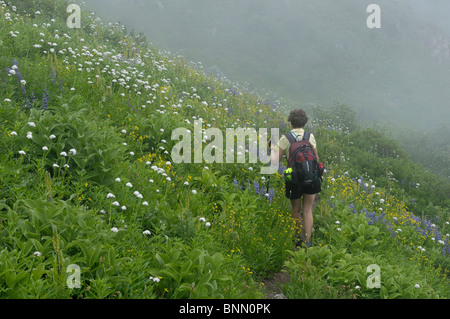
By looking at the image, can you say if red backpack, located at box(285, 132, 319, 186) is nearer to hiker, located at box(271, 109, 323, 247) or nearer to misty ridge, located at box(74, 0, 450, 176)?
hiker, located at box(271, 109, 323, 247)

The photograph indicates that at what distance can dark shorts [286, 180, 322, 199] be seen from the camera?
5.90 metres

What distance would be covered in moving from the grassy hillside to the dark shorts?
0.45 meters

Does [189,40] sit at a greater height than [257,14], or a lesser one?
lesser

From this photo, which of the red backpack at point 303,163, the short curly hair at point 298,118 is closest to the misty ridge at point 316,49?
the short curly hair at point 298,118

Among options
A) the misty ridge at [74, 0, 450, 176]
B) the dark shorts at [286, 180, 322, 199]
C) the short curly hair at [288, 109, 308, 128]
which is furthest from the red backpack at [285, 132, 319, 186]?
the misty ridge at [74, 0, 450, 176]

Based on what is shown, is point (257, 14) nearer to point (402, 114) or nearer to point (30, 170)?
point (402, 114)

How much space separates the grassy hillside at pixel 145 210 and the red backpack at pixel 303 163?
0.83 m

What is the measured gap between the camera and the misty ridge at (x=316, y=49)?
37.3m

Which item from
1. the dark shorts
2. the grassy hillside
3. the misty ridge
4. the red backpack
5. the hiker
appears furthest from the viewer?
the misty ridge

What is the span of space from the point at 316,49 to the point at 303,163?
43816 millimetres

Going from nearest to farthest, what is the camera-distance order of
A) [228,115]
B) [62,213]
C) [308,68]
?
[62,213] → [228,115] → [308,68]

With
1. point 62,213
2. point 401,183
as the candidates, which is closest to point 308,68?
point 401,183

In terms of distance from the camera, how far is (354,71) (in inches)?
1713

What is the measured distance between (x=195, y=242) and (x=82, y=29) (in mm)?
10867
